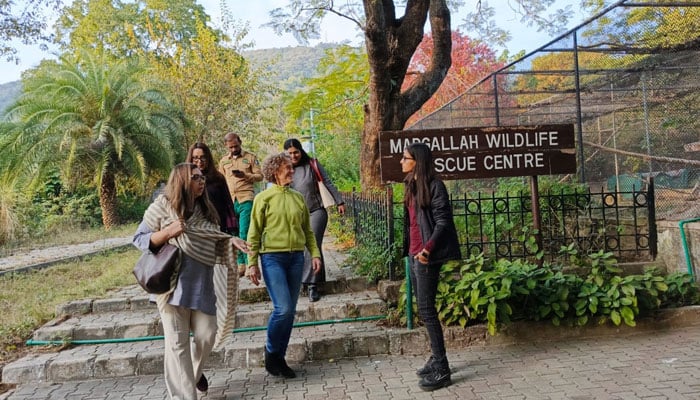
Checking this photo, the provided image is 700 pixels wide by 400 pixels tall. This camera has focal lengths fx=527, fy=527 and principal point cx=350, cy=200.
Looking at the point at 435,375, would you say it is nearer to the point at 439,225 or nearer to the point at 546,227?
the point at 439,225

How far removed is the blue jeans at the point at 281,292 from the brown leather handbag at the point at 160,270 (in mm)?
804

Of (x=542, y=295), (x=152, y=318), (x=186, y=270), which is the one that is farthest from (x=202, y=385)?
(x=542, y=295)

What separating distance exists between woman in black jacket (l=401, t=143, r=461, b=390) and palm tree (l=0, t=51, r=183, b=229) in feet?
47.0

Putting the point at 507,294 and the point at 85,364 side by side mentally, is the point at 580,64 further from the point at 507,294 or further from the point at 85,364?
the point at 85,364

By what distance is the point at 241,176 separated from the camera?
616 cm

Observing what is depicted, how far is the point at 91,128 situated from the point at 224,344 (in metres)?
14.8

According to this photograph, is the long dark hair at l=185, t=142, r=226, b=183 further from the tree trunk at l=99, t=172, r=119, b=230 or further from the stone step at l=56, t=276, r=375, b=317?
the tree trunk at l=99, t=172, r=119, b=230

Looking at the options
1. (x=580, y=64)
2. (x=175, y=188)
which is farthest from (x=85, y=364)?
(x=580, y=64)

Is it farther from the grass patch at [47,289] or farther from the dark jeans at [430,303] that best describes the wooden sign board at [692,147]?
the grass patch at [47,289]

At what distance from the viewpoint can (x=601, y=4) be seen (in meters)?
10.2

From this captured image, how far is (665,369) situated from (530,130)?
105 inches

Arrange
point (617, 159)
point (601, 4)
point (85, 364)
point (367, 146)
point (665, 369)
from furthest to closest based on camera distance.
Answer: point (601, 4) → point (367, 146) → point (617, 159) → point (85, 364) → point (665, 369)

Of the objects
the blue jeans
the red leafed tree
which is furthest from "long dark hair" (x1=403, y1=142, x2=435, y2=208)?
the red leafed tree

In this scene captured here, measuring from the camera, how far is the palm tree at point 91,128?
16156mm
